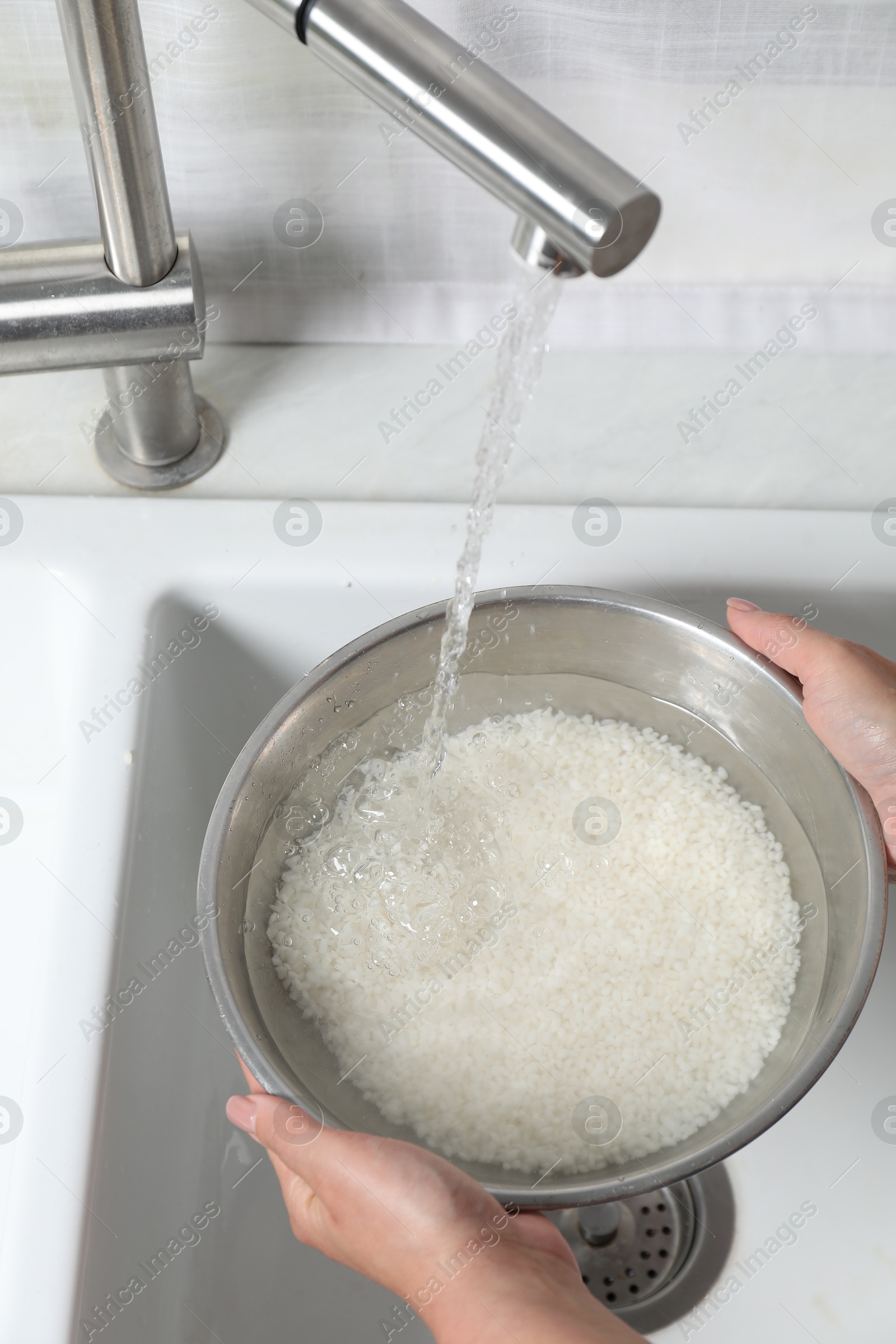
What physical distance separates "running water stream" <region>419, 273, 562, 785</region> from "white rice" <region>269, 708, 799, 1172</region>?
5 cm

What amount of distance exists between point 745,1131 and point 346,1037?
0.73 ft

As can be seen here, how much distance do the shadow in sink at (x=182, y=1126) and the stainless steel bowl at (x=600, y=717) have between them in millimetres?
61

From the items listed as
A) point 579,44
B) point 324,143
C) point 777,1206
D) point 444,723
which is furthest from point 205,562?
point 777,1206

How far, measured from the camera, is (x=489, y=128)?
0.35m

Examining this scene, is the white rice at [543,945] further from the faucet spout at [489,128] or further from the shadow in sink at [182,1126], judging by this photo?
the faucet spout at [489,128]

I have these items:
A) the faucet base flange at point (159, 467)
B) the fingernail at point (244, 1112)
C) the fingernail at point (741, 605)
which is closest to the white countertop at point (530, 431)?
the faucet base flange at point (159, 467)

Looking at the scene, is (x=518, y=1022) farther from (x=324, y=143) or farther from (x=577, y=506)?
(x=324, y=143)

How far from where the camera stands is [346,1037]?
627mm

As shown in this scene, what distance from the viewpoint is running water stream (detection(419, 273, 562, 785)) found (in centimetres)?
47

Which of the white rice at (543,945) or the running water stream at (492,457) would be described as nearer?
the running water stream at (492,457)

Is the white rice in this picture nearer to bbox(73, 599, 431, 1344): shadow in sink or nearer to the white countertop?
bbox(73, 599, 431, 1344): shadow in sink

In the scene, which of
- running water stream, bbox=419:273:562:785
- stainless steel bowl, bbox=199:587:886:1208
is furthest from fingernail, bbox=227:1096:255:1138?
running water stream, bbox=419:273:562:785

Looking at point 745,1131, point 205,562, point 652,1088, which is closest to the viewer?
point 745,1131

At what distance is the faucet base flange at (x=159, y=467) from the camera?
76 centimetres
